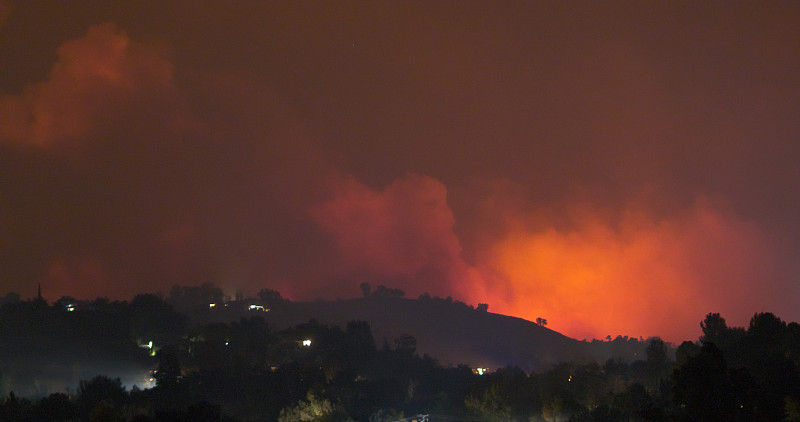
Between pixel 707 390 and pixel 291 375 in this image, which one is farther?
pixel 291 375

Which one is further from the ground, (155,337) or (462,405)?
(155,337)

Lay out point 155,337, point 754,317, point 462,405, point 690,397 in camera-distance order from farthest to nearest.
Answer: point 155,337, point 462,405, point 754,317, point 690,397

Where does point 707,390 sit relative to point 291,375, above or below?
below

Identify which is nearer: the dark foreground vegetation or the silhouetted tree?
the silhouetted tree

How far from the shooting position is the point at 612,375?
11944 cm

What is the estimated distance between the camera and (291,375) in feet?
350

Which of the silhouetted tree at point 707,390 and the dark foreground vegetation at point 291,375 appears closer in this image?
the silhouetted tree at point 707,390

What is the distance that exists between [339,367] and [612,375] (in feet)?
146

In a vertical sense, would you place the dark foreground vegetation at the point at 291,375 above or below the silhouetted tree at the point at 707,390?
above

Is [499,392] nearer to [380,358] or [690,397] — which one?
[380,358]

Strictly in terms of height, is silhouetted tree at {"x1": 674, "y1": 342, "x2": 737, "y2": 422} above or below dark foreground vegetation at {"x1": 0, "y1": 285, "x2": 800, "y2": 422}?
below

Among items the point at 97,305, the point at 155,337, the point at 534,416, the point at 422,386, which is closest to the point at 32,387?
the point at 155,337

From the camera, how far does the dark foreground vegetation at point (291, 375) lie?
70.9 metres

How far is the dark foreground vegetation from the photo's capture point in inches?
2793
